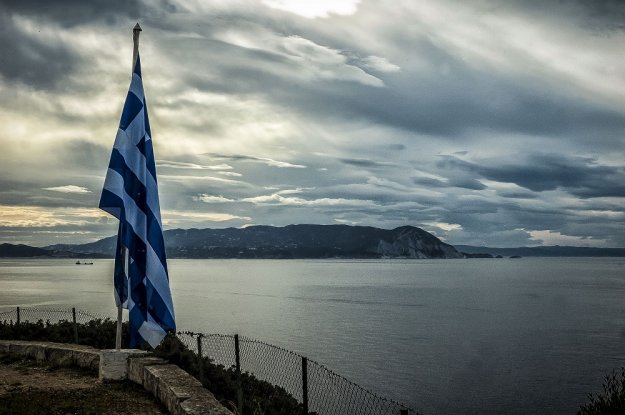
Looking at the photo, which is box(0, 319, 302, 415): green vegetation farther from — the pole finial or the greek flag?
the pole finial

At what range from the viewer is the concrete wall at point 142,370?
28.7ft

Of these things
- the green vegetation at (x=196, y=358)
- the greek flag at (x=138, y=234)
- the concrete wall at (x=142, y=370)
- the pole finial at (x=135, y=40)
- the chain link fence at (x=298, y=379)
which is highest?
the pole finial at (x=135, y=40)

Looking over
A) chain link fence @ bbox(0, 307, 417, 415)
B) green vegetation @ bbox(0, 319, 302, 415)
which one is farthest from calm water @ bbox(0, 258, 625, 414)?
green vegetation @ bbox(0, 319, 302, 415)

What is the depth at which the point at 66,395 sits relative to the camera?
33.3 ft

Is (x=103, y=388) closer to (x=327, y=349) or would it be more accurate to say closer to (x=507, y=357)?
(x=327, y=349)

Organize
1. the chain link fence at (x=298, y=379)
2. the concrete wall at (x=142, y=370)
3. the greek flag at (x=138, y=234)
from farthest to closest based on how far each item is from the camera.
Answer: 1. the chain link fence at (x=298, y=379)
2. the greek flag at (x=138, y=234)
3. the concrete wall at (x=142, y=370)

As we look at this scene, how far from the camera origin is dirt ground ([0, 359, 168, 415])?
9264 mm

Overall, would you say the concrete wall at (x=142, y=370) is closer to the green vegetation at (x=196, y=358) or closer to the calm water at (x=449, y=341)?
the green vegetation at (x=196, y=358)

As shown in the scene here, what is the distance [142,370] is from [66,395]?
1.38m

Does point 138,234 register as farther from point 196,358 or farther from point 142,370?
point 196,358

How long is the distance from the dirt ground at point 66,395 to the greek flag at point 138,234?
3.23 ft

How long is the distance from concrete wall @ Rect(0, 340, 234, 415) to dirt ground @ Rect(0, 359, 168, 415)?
8.4 inches

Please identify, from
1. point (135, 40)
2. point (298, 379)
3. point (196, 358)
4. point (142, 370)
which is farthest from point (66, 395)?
point (298, 379)

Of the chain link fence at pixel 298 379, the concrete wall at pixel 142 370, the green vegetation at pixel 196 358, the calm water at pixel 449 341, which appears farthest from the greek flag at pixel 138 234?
the calm water at pixel 449 341
